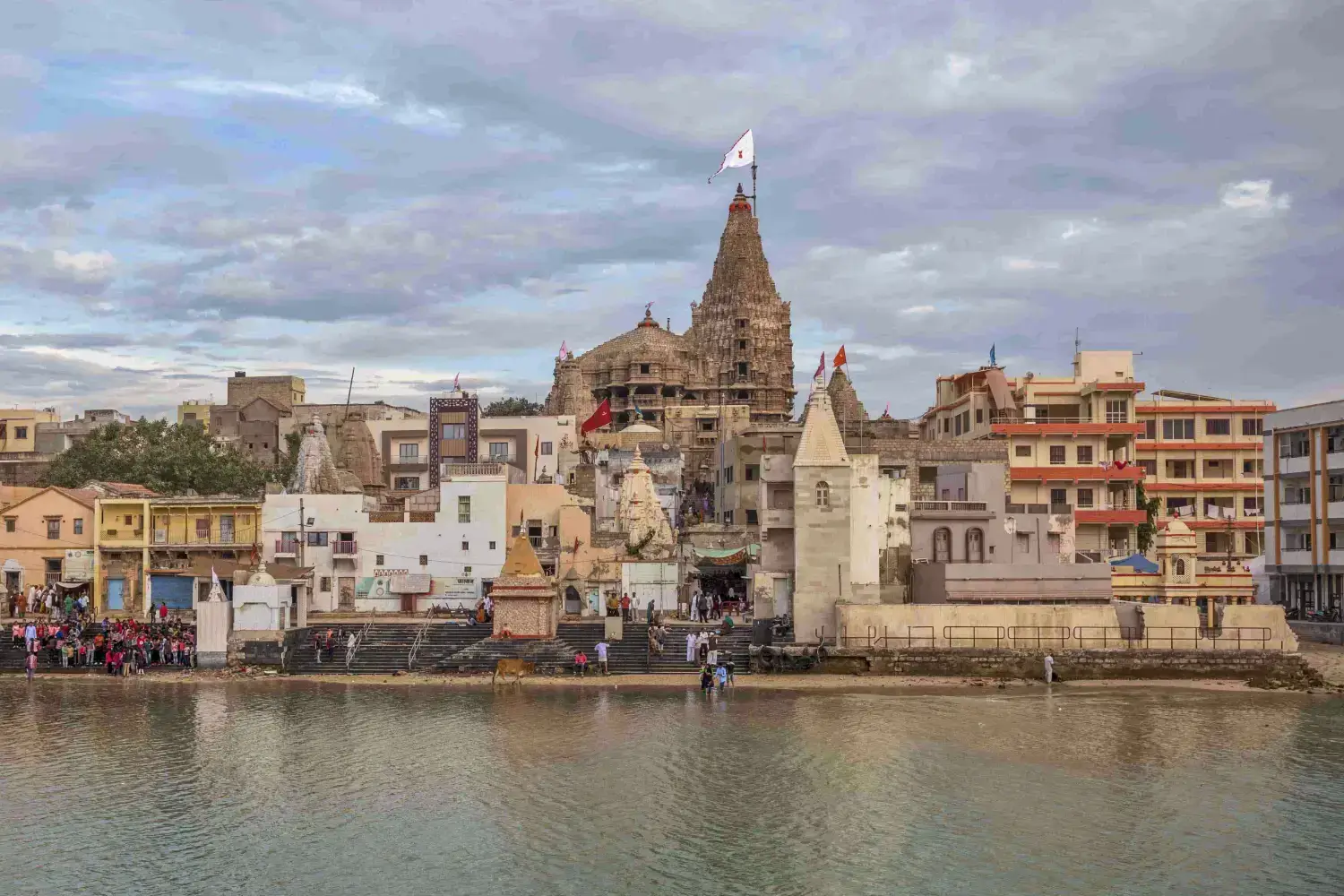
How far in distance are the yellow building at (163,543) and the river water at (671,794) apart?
1713cm

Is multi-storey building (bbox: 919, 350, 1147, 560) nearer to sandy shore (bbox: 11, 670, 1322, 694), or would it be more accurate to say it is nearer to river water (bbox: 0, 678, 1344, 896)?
sandy shore (bbox: 11, 670, 1322, 694)

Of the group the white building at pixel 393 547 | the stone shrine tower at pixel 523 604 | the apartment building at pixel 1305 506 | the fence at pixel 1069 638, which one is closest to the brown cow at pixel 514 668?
the stone shrine tower at pixel 523 604

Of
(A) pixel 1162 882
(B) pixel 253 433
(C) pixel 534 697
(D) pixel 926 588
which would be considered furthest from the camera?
(B) pixel 253 433

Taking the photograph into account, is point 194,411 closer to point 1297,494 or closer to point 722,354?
point 722,354

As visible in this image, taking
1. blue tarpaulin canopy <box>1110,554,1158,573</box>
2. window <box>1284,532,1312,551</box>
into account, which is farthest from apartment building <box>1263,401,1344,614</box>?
blue tarpaulin canopy <box>1110,554,1158,573</box>

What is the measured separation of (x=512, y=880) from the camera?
25.0 meters

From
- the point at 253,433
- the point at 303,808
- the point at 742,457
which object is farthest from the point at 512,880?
the point at 253,433

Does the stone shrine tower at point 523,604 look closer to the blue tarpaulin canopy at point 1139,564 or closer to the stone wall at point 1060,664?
the stone wall at point 1060,664

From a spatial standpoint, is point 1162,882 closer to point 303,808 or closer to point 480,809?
point 480,809

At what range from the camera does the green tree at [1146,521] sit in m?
73.2

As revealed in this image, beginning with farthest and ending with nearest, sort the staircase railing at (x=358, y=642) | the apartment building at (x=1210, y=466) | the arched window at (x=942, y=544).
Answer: the apartment building at (x=1210, y=466) → the arched window at (x=942, y=544) → the staircase railing at (x=358, y=642)

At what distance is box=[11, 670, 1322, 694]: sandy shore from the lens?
45.3 m

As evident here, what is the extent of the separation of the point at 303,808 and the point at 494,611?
20.2 m

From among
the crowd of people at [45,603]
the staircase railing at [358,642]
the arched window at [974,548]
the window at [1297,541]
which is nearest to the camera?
the staircase railing at [358,642]
